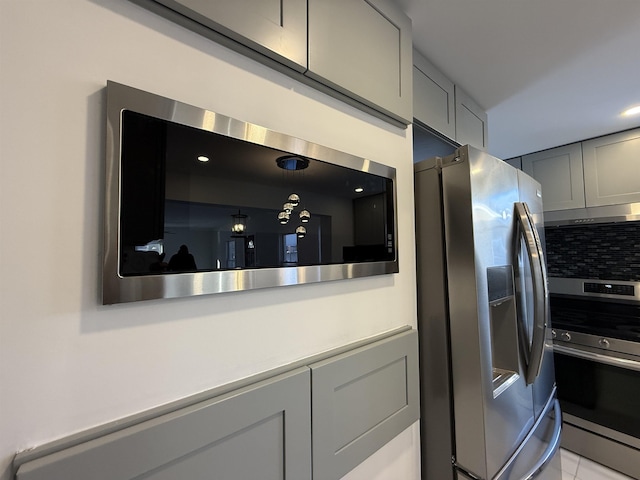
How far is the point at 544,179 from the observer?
2457mm

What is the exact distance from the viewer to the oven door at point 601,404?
1673mm

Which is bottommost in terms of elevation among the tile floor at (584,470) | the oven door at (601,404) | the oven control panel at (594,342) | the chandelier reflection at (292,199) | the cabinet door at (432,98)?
the tile floor at (584,470)

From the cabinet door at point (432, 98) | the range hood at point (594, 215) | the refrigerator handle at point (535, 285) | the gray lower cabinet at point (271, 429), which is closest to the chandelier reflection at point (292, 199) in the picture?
the gray lower cabinet at point (271, 429)

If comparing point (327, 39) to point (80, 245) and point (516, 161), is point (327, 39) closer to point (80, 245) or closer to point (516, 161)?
point (80, 245)

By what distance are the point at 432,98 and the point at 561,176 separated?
5.69 ft

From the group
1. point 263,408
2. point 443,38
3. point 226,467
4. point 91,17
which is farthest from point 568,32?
point 226,467

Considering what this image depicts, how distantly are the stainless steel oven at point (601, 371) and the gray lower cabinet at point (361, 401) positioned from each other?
1.50 meters

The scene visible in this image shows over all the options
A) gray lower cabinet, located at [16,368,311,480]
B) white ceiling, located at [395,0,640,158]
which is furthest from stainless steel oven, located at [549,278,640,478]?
gray lower cabinet, located at [16,368,311,480]

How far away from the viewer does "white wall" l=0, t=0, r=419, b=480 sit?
0.43 metres

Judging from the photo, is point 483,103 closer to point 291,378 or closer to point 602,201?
point 602,201

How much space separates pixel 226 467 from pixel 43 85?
2.43 ft

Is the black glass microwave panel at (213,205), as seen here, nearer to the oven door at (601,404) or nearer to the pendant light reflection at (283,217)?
the pendant light reflection at (283,217)

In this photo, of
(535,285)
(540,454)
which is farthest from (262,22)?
(540,454)

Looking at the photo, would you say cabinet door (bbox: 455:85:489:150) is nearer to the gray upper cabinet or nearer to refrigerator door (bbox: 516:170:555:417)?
refrigerator door (bbox: 516:170:555:417)
